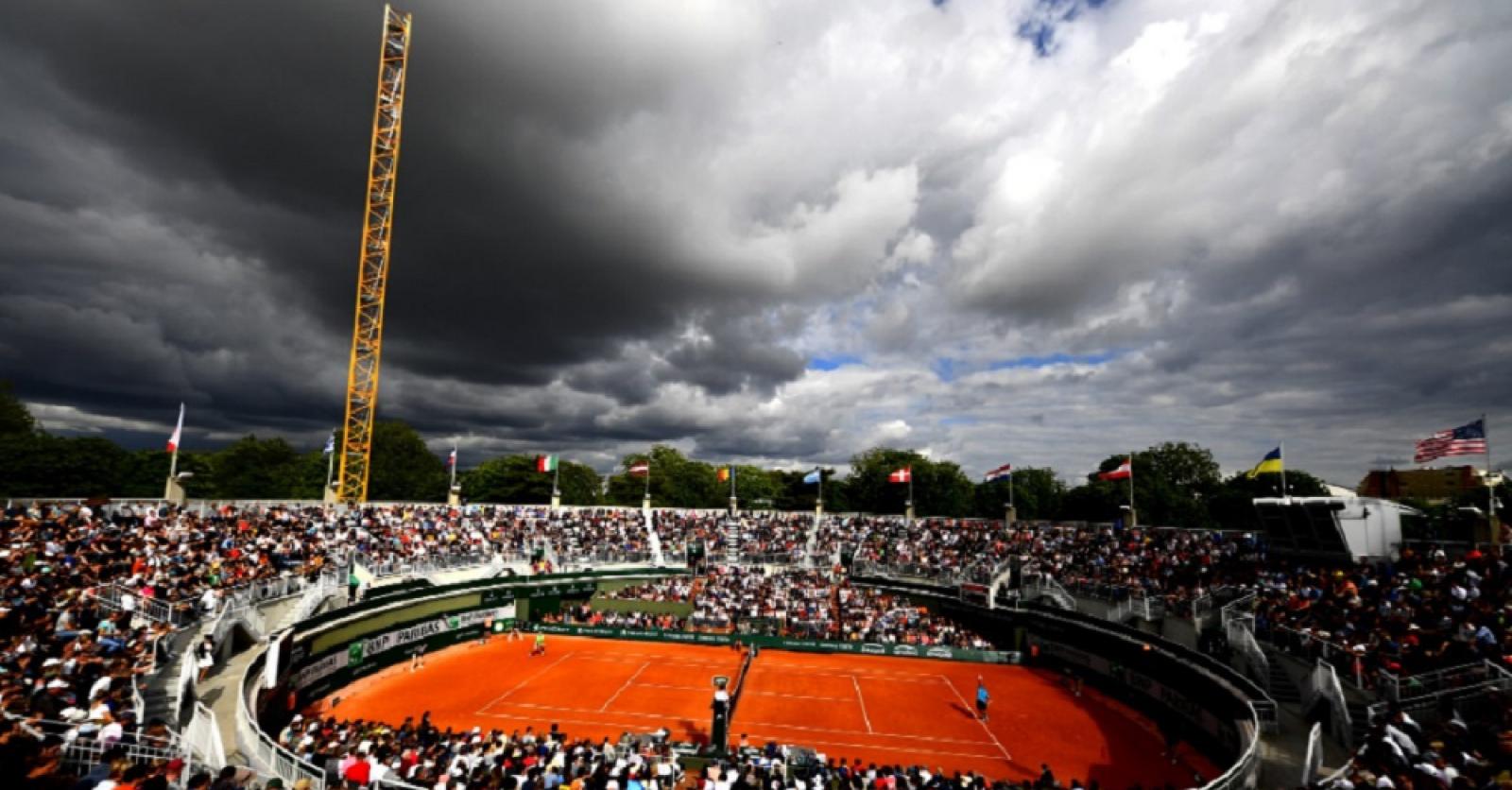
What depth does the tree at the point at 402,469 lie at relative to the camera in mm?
98188

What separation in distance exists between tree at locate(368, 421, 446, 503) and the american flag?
10702cm

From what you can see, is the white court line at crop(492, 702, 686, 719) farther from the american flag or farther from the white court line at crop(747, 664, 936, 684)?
the american flag

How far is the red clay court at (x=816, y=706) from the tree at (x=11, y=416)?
6696 cm

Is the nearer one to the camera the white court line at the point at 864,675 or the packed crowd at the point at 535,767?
the packed crowd at the point at 535,767

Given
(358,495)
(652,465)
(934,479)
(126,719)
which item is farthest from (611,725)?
(652,465)

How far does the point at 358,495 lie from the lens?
5800 cm

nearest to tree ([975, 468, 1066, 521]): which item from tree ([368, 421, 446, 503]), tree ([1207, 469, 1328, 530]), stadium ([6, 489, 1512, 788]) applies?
tree ([1207, 469, 1328, 530])

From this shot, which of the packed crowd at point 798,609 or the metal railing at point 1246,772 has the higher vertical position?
the metal railing at point 1246,772

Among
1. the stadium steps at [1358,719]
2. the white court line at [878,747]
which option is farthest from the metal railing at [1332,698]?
the white court line at [878,747]

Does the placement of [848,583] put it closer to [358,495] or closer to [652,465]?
[358,495]

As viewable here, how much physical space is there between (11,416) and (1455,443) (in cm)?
11375

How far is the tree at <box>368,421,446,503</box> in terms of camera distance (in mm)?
98188

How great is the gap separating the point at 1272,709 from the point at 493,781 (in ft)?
74.1

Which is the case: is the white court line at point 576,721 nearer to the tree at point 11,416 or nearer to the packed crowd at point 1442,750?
the packed crowd at point 1442,750
